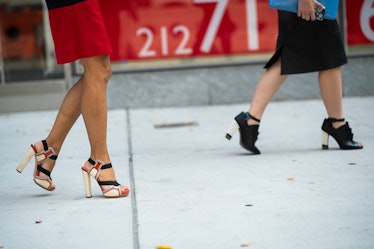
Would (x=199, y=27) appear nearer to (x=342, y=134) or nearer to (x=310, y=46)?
(x=310, y=46)

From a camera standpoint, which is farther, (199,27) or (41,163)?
(199,27)

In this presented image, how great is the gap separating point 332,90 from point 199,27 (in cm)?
359

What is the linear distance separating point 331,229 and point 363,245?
0.28 m

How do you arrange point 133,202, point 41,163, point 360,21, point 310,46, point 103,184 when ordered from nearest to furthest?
point 133,202 < point 103,184 < point 41,163 < point 310,46 < point 360,21

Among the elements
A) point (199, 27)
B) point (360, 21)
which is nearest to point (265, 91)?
point (199, 27)

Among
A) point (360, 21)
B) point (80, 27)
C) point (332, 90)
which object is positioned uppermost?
point (80, 27)

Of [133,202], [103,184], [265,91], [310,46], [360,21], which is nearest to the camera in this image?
[133,202]

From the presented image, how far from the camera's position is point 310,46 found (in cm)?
568

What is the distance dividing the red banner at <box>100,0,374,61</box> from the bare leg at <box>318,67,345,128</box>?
346 centimetres

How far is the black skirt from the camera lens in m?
5.67

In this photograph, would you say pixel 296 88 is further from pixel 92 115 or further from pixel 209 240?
pixel 209 240

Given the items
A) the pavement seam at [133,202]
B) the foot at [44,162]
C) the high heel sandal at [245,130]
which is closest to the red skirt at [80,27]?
the foot at [44,162]

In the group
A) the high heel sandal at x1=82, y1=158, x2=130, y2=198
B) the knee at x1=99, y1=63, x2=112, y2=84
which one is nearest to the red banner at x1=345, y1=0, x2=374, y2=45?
the knee at x1=99, y1=63, x2=112, y2=84

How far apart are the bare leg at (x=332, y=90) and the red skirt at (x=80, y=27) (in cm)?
190
